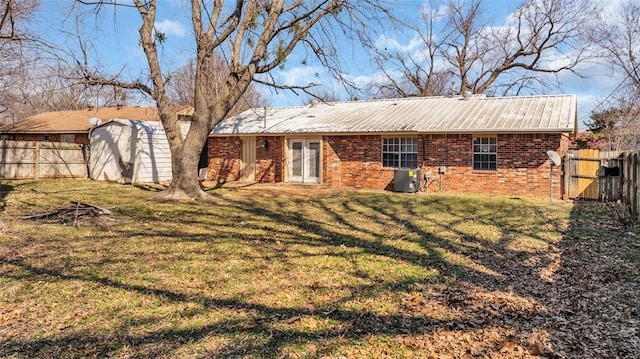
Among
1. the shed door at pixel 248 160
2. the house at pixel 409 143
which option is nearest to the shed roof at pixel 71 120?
the shed door at pixel 248 160

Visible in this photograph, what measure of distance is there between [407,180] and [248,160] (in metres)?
8.13

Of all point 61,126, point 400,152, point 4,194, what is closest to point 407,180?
point 400,152

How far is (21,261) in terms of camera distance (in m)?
5.67

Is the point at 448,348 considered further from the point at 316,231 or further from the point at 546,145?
the point at 546,145

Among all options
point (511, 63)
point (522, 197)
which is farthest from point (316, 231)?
point (511, 63)

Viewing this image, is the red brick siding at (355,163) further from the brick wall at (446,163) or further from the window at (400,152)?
the window at (400,152)

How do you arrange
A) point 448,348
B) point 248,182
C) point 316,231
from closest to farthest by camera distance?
point 448,348 → point 316,231 → point 248,182

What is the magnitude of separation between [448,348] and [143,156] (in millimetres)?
17476

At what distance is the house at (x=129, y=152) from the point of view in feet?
60.1

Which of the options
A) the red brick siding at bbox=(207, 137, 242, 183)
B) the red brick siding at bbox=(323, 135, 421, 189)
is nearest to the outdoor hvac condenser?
the red brick siding at bbox=(323, 135, 421, 189)

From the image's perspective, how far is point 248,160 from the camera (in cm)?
2041

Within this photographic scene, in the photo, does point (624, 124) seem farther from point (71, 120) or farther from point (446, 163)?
point (71, 120)

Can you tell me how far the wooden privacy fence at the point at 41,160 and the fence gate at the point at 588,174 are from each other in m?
20.3

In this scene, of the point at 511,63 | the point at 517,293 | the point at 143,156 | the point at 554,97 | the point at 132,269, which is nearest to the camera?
the point at 517,293
